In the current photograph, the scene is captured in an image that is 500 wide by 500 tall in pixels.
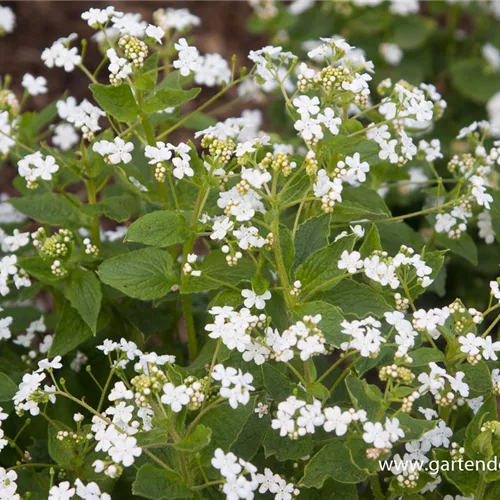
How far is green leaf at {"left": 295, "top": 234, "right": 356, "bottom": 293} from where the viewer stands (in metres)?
2.29

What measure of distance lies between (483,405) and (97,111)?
1.60m

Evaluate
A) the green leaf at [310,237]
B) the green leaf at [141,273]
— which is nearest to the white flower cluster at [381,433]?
the green leaf at [310,237]

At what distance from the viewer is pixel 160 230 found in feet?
7.82

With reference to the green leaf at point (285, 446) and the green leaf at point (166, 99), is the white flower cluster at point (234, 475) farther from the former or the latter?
the green leaf at point (166, 99)

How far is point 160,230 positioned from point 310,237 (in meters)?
0.46

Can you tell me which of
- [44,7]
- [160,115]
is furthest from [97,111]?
[44,7]

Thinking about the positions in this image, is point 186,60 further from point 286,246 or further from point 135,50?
point 286,246

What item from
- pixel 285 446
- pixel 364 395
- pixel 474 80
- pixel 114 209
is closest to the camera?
pixel 364 395

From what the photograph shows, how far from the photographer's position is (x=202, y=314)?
123 inches

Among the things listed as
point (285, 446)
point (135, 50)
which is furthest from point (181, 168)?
point (285, 446)

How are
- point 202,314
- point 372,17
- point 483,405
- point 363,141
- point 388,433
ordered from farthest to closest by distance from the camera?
point 372,17
point 202,314
point 363,141
point 483,405
point 388,433

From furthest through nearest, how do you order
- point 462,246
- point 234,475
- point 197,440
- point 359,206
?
point 462,246
point 359,206
point 197,440
point 234,475

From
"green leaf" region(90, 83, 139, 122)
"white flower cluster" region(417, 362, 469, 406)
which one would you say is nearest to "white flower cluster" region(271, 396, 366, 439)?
"white flower cluster" region(417, 362, 469, 406)

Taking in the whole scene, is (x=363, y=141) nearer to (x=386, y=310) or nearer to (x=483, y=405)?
(x=386, y=310)
